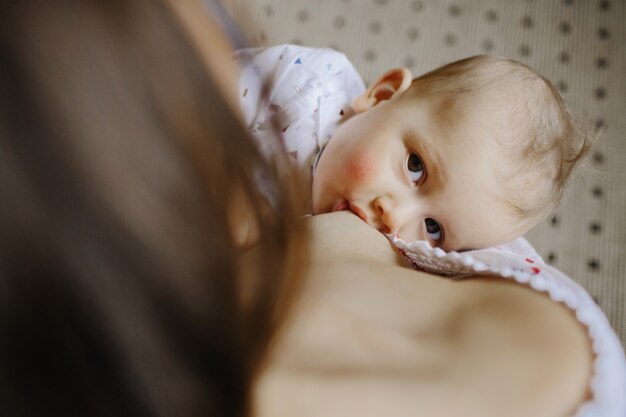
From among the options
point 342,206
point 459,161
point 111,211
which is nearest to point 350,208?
point 342,206

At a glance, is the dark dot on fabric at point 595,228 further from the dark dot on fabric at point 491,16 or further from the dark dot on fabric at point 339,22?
the dark dot on fabric at point 339,22

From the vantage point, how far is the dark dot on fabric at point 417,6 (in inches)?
41.1

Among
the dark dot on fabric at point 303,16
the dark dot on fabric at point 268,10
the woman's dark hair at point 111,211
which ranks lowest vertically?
the dark dot on fabric at point 303,16

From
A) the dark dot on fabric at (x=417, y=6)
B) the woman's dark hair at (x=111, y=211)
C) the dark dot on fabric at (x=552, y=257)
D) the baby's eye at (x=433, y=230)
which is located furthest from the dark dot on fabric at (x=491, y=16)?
the woman's dark hair at (x=111, y=211)

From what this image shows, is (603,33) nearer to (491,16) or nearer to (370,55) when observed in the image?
(491,16)

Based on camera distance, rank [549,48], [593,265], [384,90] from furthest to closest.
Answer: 1. [549,48]
2. [593,265]
3. [384,90]

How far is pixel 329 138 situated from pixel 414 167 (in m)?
0.15

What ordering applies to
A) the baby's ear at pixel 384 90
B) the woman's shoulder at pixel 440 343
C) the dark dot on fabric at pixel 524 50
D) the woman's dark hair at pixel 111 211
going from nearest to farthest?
1. the woman's dark hair at pixel 111 211
2. the woman's shoulder at pixel 440 343
3. the baby's ear at pixel 384 90
4. the dark dot on fabric at pixel 524 50

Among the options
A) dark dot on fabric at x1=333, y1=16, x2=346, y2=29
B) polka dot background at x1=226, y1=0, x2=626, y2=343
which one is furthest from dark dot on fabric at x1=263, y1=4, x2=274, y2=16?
dark dot on fabric at x1=333, y1=16, x2=346, y2=29

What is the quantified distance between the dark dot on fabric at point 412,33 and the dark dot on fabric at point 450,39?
0.17 feet

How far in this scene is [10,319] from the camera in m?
0.24

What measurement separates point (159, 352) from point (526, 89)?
0.53m

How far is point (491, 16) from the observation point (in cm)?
103

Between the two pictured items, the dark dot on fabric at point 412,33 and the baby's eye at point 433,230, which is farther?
the dark dot on fabric at point 412,33
